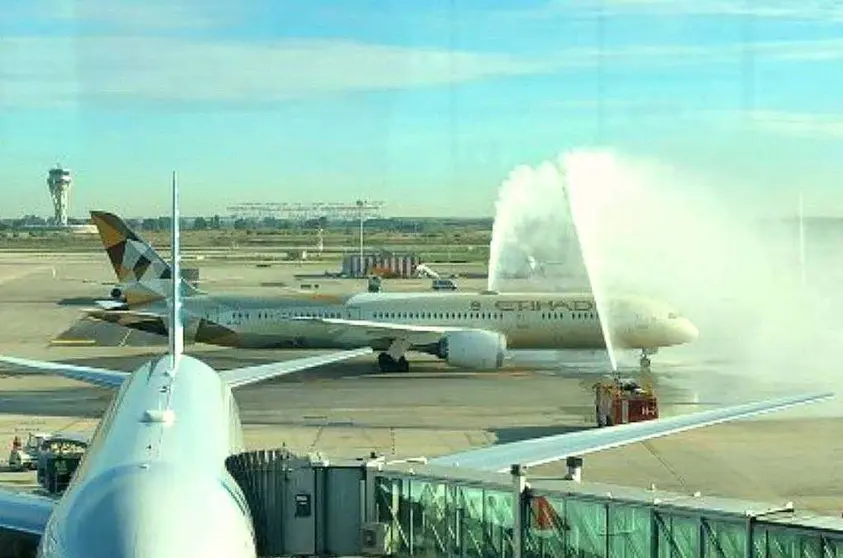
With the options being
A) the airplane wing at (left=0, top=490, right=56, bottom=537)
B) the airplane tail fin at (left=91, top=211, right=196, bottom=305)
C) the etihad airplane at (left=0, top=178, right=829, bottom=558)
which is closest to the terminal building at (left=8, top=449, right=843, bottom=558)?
the etihad airplane at (left=0, top=178, right=829, bottom=558)

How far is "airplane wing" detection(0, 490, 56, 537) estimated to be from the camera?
60.1ft

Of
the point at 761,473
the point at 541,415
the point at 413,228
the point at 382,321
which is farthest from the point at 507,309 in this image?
the point at 413,228

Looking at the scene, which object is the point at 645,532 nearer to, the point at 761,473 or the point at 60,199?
the point at 761,473

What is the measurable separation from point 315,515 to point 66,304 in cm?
7301

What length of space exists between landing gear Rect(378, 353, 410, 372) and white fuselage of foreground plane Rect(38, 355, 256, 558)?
92.9 feet

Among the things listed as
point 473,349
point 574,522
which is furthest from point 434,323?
point 574,522

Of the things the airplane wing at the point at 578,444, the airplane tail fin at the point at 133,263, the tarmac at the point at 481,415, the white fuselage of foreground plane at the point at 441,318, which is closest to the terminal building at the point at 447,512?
the airplane wing at the point at 578,444

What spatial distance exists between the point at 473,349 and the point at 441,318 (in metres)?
2.43

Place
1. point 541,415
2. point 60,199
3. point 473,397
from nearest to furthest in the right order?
point 541,415, point 473,397, point 60,199

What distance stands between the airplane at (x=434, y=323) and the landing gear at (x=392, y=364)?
0.04m

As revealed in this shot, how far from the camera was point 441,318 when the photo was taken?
48125 millimetres

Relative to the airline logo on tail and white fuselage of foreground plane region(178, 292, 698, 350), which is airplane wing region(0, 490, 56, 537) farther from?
the airline logo on tail

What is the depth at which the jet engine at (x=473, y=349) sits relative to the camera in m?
46.2

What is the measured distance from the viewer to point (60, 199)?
106 metres
